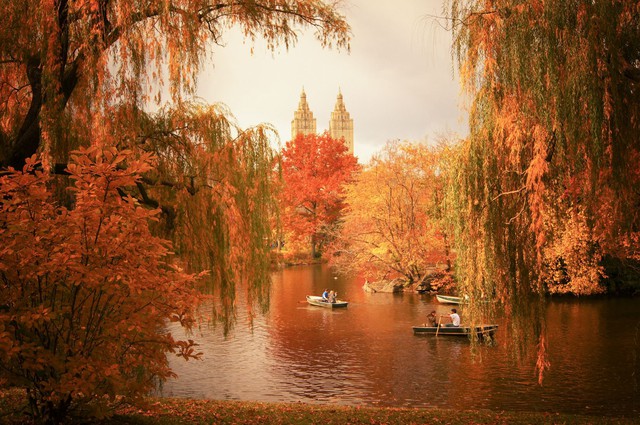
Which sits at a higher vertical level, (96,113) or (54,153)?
(96,113)

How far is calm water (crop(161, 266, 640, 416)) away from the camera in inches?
520

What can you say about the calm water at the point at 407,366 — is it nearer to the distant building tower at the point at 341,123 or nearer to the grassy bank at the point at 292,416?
the grassy bank at the point at 292,416

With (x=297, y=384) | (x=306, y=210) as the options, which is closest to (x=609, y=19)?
(x=297, y=384)

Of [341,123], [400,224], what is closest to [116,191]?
[400,224]

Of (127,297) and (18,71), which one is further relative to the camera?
(18,71)

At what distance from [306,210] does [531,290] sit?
39.2 metres

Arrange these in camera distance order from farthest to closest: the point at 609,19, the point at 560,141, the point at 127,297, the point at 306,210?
the point at 306,210 < the point at 560,141 < the point at 609,19 < the point at 127,297

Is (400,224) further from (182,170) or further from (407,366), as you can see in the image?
(182,170)

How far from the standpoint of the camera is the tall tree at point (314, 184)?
44969 mm

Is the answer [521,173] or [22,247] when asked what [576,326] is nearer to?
[521,173]

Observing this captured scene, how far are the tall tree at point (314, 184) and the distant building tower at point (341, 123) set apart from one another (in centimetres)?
6674

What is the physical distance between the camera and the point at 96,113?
8344 millimetres

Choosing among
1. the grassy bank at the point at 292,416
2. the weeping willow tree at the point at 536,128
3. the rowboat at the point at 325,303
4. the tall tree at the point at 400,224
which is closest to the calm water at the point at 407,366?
the grassy bank at the point at 292,416

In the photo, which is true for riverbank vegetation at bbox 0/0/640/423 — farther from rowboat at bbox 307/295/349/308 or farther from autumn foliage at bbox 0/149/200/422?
rowboat at bbox 307/295/349/308
